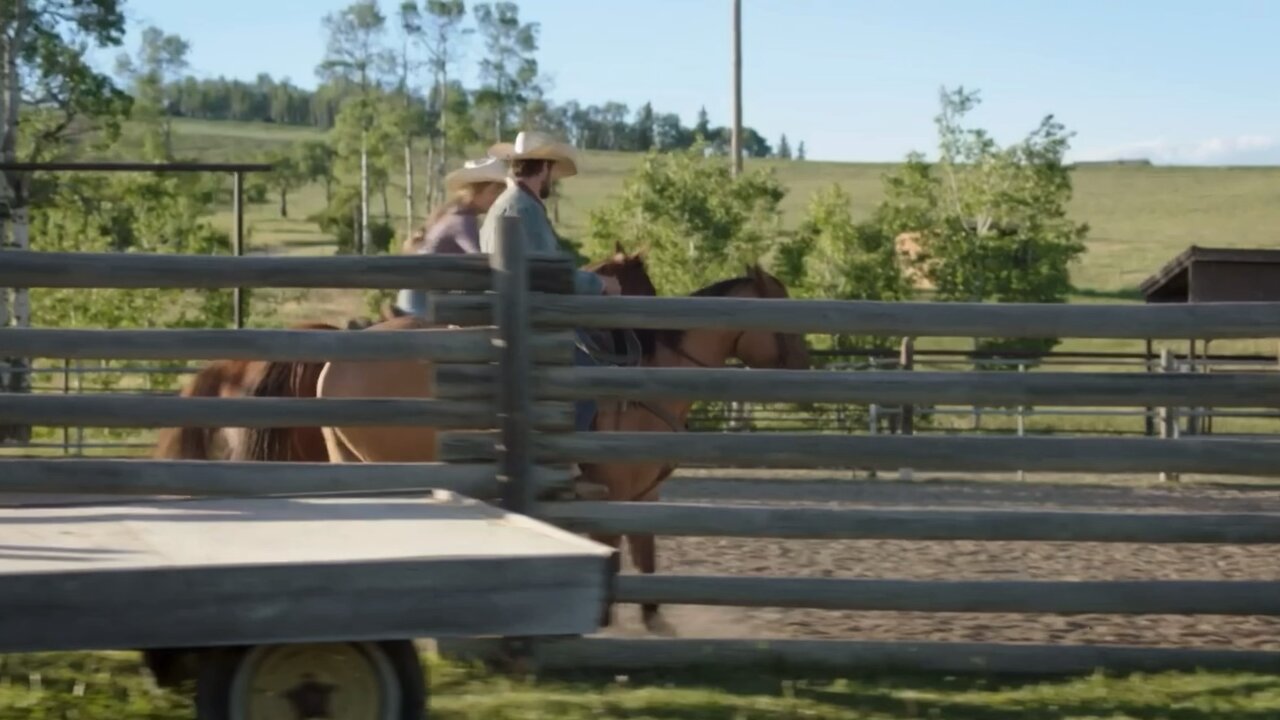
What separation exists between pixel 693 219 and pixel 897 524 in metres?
26.6

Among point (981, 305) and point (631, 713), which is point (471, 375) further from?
point (981, 305)

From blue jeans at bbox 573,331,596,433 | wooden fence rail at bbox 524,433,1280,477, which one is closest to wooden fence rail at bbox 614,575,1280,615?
wooden fence rail at bbox 524,433,1280,477

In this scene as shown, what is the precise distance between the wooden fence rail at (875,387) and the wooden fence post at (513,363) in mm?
69

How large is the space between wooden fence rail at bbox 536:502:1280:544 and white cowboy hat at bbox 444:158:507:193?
2490 mm

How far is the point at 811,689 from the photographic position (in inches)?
238

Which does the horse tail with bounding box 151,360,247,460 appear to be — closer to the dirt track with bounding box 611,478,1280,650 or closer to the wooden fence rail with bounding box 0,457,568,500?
the wooden fence rail with bounding box 0,457,568,500

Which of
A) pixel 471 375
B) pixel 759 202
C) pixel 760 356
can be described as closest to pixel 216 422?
pixel 471 375

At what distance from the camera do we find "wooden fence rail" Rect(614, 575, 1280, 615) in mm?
6375

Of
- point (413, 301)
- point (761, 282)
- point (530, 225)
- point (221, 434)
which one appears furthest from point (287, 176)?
point (530, 225)

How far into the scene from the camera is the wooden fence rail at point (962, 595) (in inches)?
251

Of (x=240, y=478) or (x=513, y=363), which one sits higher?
(x=513, y=363)

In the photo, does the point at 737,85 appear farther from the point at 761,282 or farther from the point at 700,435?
the point at 700,435

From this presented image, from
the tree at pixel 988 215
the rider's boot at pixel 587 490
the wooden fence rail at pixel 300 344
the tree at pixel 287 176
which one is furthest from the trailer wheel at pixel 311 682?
the tree at pixel 287 176

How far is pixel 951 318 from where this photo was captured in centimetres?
635
